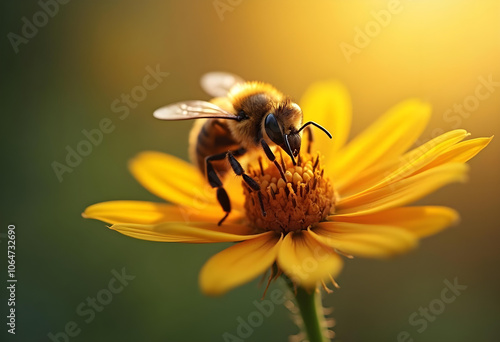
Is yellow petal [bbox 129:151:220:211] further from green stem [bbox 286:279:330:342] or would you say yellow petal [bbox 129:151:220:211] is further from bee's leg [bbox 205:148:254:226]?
green stem [bbox 286:279:330:342]

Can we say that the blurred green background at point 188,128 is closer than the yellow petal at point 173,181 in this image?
No

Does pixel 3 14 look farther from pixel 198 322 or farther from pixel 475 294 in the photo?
pixel 475 294

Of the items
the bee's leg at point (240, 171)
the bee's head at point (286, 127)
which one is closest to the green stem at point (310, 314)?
the bee's leg at point (240, 171)

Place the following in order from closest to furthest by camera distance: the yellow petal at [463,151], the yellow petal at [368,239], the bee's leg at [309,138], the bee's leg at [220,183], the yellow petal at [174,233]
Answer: the yellow petal at [368,239], the yellow petal at [174,233], the yellow petal at [463,151], the bee's leg at [220,183], the bee's leg at [309,138]

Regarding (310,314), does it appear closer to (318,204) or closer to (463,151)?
(318,204)

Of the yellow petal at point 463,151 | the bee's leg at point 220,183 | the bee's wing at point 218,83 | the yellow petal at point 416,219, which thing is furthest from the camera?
the bee's wing at point 218,83

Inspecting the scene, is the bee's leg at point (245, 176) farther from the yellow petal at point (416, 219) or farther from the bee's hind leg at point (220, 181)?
the yellow petal at point (416, 219)

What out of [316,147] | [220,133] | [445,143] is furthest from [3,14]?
[445,143]
